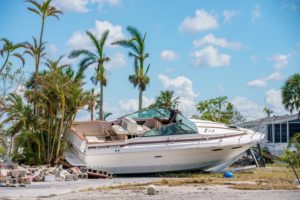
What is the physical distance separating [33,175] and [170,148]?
6624mm

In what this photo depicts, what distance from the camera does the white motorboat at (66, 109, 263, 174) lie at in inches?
958

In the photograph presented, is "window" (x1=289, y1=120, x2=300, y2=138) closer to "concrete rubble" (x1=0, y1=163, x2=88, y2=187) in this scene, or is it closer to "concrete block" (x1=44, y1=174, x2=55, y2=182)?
"concrete rubble" (x1=0, y1=163, x2=88, y2=187)

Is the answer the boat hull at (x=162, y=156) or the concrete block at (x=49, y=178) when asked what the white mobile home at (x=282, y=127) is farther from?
the concrete block at (x=49, y=178)

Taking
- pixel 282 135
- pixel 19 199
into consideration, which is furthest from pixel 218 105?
pixel 19 199

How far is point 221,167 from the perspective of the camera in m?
25.7

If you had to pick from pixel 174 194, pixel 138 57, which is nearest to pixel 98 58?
pixel 138 57

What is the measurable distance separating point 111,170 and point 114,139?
93.2 inches

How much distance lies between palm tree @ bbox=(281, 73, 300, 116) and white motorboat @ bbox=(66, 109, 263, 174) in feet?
67.5

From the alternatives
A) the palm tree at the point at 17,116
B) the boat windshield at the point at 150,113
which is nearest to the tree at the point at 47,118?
the palm tree at the point at 17,116

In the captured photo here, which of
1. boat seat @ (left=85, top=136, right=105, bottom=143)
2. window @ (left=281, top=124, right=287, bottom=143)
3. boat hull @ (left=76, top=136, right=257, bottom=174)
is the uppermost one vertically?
window @ (left=281, top=124, right=287, bottom=143)

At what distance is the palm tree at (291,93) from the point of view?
45.1 m

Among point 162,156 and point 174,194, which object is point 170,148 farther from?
point 174,194

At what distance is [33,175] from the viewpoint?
21.6m

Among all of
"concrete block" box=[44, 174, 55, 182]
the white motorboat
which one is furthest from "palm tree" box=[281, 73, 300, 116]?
"concrete block" box=[44, 174, 55, 182]
